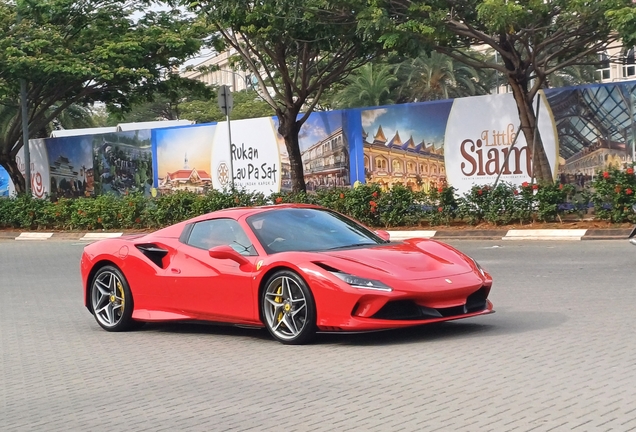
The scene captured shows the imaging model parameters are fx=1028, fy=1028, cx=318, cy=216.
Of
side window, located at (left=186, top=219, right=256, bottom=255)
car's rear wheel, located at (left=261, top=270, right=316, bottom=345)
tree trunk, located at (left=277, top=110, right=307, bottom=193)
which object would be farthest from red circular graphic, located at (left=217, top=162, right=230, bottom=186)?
car's rear wheel, located at (left=261, top=270, right=316, bottom=345)

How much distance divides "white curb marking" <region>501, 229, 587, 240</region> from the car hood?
10.6m

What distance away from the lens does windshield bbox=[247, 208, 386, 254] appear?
371 inches

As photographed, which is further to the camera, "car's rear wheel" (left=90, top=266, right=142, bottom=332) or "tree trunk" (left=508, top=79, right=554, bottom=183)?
"tree trunk" (left=508, top=79, right=554, bottom=183)

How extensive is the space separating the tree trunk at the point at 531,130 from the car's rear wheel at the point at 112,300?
13.9 m

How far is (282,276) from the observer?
29.2ft

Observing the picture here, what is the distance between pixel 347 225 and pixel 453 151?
16.4 metres

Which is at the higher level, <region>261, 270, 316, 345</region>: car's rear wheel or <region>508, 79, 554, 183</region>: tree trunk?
<region>508, 79, 554, 183</region>: tree trunk

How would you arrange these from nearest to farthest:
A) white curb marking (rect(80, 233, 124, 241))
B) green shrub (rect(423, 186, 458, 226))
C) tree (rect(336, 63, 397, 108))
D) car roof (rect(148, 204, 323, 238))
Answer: car roof (rect(148, 204, 323, 238)) → green shrub (rect(423, 186, 458, 226)) → white curb marking (rect(80, 233, 124, 241)) → tree (rect(336, 63, 397, 108))

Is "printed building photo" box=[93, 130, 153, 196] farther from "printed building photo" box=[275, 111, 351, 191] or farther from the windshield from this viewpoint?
the windshield

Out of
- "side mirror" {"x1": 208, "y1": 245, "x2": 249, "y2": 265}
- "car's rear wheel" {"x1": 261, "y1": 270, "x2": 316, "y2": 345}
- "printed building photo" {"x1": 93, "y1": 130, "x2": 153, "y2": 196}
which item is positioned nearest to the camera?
"car's rear wheel" {"x1": 261, "y1": 270, "x2": 316, "y2": 345}

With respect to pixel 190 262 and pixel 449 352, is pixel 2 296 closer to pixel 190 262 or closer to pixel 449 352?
pixel 190 262

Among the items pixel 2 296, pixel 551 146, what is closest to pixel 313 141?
pixel 551 146

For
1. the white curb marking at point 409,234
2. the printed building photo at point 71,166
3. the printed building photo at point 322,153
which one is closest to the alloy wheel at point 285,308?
the white curb marking at point 409,234

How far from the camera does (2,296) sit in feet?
48.9
